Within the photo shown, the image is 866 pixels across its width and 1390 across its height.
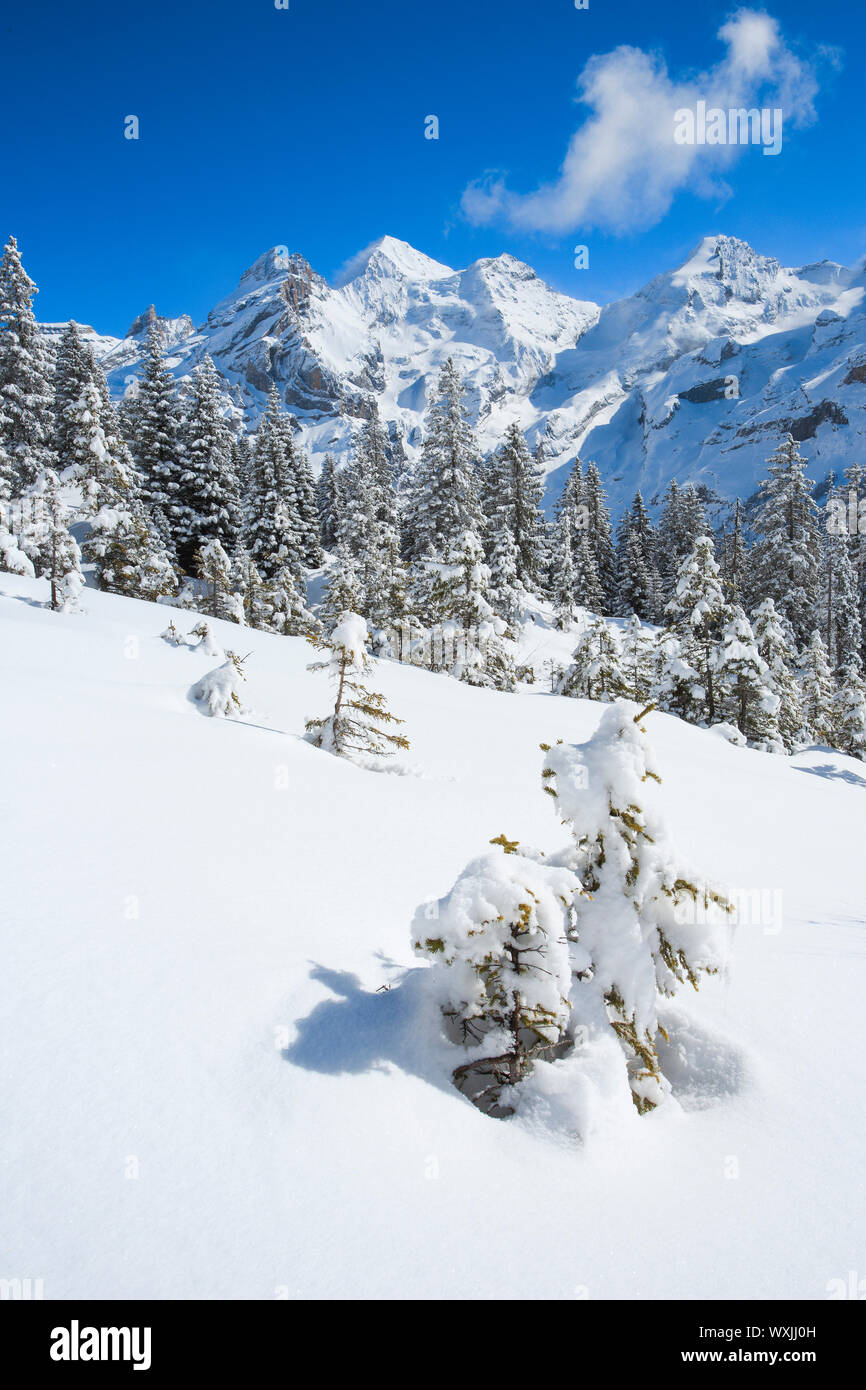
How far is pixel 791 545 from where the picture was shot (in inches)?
1799

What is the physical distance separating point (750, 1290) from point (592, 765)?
212 centimetres

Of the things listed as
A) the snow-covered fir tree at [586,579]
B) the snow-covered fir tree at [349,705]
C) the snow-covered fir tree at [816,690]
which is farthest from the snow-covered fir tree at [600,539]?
the snow-covered fir tree at [349,705]

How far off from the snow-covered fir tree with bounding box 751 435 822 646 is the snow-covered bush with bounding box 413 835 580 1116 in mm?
48506

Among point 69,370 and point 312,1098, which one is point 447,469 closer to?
point 69,370

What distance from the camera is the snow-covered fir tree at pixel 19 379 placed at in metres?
30.8

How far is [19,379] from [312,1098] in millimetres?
39003

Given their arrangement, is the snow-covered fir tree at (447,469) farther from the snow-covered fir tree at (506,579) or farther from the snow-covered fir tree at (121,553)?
the snow-covered fir tree at (121,553)

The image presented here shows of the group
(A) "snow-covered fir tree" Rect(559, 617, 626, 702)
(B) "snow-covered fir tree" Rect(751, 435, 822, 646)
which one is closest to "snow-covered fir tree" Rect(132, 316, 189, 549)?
(A) "snow-covered fir tree" Rect(559, 617, 626, 702)

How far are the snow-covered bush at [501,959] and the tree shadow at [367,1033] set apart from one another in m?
0.16

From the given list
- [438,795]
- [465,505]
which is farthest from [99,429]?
[438,795]

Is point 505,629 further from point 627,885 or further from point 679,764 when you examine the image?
point 627,885

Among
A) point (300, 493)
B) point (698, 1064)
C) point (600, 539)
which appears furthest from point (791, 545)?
point (698, 1064)

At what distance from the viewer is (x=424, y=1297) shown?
7.17 feet

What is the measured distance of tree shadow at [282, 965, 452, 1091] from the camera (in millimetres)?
3068
